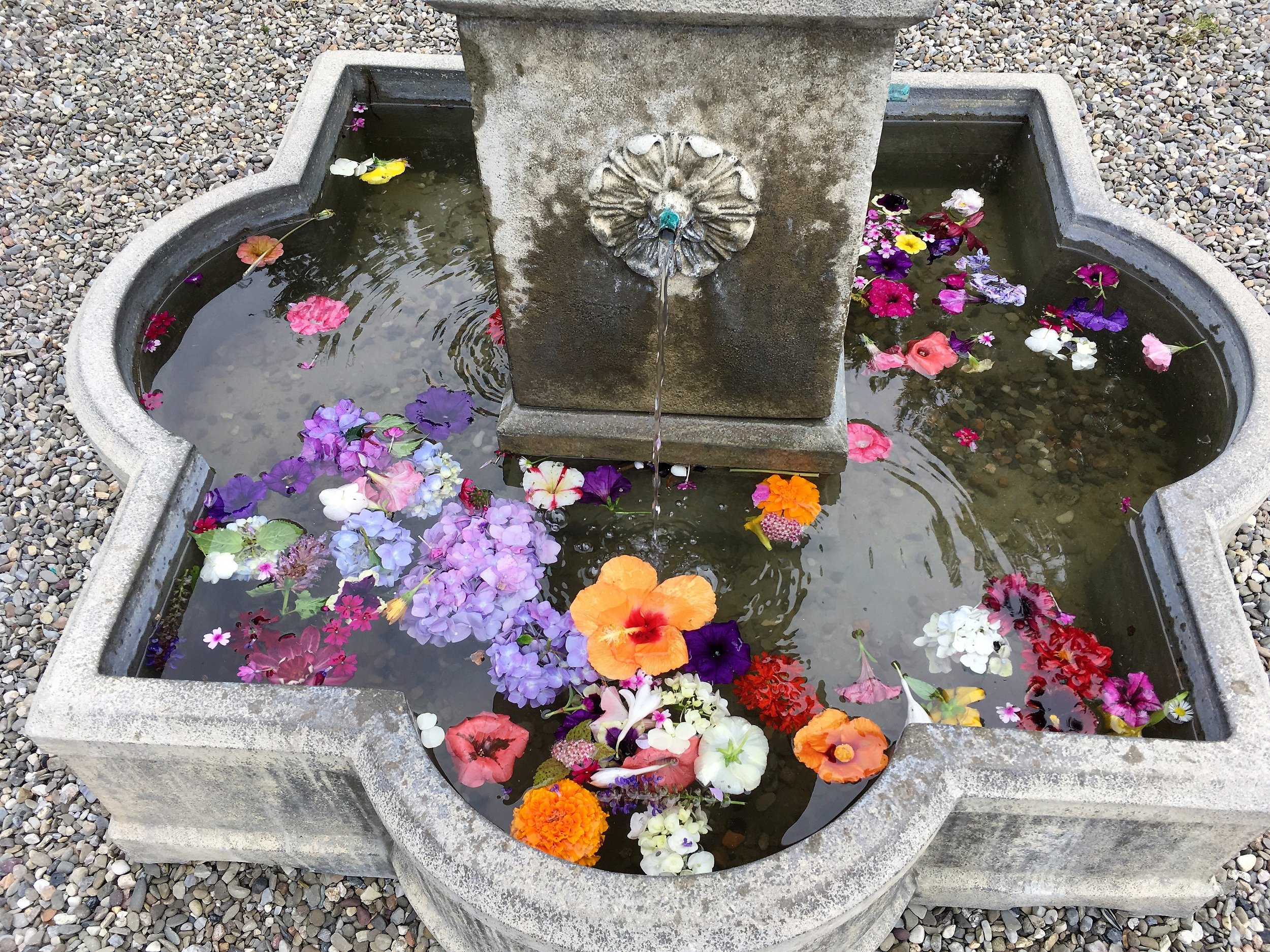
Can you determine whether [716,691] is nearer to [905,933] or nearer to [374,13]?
[905,933]

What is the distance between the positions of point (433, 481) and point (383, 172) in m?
2.15

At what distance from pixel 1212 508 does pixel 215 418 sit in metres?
3.54

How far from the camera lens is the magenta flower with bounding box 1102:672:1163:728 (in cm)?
252

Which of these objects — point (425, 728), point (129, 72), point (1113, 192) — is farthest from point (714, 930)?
point (129, 72)

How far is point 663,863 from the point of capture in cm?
232

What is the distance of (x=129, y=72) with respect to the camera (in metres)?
5.18

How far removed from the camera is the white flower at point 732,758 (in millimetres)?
2377

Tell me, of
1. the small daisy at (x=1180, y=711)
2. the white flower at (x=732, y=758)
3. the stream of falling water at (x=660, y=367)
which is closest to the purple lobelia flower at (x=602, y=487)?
the stream of falling water at (x=660, y=367)

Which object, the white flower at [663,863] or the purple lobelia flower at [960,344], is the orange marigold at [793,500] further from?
the white flower at [663,863]

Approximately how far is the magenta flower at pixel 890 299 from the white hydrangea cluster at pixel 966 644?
1554 millimetres

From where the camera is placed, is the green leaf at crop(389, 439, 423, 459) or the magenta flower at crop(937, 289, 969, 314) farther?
the magenta flower at crop(937, 289, 969, 314)

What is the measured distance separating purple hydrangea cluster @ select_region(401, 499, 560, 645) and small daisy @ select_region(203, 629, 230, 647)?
551mm

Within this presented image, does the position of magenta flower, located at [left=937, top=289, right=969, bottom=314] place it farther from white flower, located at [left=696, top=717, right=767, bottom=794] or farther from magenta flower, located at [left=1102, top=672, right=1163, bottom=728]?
white flower, located at [left=696, top=717, right=767, bottom=794]

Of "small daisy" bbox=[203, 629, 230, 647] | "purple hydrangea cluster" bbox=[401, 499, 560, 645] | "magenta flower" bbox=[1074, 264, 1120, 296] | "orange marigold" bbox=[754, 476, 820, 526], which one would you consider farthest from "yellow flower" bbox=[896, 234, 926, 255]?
"small daisy" bbox=[203, 629, 230, 647]
